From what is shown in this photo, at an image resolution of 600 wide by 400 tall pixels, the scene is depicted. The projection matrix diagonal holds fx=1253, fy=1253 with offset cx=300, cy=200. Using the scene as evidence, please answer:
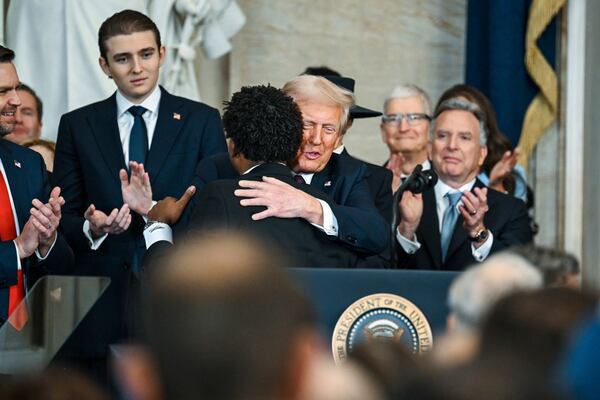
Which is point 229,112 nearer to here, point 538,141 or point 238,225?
point 238,225

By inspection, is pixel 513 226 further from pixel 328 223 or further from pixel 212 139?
pixel 328 223

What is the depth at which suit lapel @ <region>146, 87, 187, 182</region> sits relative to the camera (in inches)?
194

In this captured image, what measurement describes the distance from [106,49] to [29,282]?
1.15 metres

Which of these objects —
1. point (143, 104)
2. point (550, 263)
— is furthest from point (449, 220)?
point (550, 263)

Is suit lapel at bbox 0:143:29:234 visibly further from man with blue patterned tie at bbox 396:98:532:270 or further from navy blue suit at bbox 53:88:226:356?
man with blue patterned tie at bbox 396:98:532:270

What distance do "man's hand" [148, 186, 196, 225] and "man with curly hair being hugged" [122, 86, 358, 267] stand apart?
210mm

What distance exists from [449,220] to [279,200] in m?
1.54

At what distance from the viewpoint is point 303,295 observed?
65.3 inches

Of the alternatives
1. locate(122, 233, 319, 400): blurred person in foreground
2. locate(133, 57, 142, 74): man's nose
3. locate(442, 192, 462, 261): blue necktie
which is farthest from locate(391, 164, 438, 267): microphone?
locate(122, 233, 319, 400): blurred person in foreground

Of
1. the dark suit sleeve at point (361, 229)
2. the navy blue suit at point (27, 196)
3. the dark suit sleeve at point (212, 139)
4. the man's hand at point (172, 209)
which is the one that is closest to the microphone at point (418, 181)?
the dark suit sleeve at point (361, 229)

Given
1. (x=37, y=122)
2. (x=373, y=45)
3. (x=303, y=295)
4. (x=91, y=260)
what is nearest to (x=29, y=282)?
(x=91, y=260)

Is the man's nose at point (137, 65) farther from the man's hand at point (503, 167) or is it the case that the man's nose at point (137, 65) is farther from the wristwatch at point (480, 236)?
the man's hand at point (503, 167)

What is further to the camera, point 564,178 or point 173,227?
point 564,178

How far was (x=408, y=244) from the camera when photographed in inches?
194
